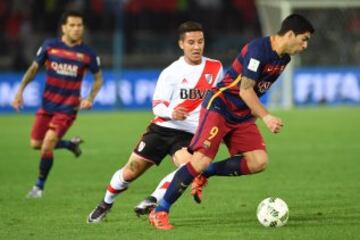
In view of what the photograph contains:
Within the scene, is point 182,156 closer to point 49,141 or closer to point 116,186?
point 116,186

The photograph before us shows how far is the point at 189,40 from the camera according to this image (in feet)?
31.6

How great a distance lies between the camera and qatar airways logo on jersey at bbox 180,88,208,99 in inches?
382

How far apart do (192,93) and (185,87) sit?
0.10 meters

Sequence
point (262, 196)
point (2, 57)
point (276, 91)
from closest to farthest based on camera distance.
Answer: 1. point (262, 196)
2. point (276, 91)
3. point (2, 57)

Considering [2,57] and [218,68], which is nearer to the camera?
[218,68]

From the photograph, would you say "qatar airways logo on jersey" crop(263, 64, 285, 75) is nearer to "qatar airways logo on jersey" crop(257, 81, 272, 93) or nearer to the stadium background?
"qatar airways logo on jersey" crop(257, 81, 272, 93)

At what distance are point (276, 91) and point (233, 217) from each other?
16885 millimetres

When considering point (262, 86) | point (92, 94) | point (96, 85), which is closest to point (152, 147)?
point (262, 86)

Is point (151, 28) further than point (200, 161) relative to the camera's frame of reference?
Yes

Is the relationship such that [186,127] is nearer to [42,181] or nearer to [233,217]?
[233,217]

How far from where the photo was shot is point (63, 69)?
12.8 m

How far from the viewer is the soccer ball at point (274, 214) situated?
354 inches

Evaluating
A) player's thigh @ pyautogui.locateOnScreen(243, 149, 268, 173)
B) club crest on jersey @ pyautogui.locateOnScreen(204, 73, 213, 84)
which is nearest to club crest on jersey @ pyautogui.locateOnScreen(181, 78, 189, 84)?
club crest on jersey @ pyautogui.locateOnScreen(204, 73, 213, 84)

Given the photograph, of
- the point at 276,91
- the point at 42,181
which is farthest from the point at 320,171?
the point at 276,91
